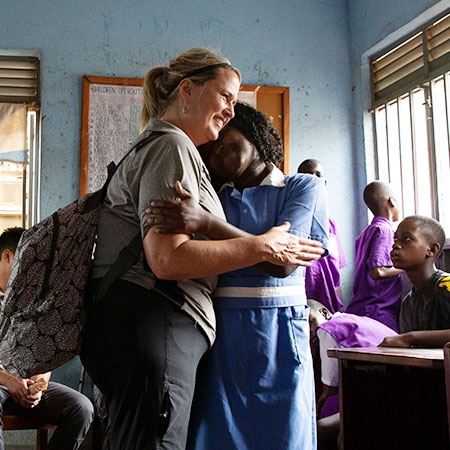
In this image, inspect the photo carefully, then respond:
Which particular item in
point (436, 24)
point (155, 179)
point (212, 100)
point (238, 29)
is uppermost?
point (238, 29)

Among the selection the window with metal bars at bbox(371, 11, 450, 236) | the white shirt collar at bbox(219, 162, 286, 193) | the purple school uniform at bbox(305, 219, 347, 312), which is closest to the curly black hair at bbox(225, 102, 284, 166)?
the white shirt collar at bbox(219, 162, 286, 193)

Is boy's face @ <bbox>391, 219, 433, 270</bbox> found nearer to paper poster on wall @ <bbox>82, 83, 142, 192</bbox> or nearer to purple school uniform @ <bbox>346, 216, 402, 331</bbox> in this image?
purple school uniform @ <bbox>346, 216, 402, 331</bbox>

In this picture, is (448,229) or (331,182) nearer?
(448,229)

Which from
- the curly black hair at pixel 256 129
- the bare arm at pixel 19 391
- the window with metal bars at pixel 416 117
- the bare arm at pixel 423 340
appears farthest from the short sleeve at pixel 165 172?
the window with metal bars at pixel 416 117

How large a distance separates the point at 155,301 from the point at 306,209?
0.52 metres

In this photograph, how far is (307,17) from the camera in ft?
14.4

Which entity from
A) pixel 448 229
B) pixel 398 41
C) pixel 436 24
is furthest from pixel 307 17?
pixel 448 229

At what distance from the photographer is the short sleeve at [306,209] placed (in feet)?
4.76

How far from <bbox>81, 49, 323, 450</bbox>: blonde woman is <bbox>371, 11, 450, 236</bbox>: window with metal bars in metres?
2.53

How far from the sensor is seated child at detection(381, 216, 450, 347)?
2420 millimetres

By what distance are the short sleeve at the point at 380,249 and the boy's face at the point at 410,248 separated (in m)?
0.54

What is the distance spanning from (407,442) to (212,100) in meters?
1.14

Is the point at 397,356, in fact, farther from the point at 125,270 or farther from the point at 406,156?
the point at 406,156

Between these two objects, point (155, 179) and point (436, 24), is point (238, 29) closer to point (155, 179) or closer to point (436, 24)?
point (436, 24)
